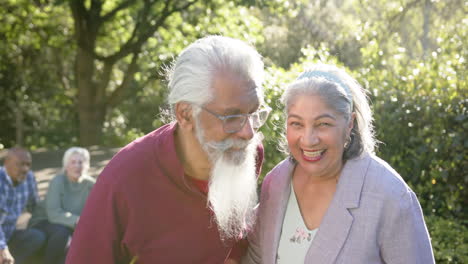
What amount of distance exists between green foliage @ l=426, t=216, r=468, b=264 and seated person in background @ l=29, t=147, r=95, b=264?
11.8 feet

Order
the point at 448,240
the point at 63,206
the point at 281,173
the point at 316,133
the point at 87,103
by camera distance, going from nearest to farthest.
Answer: the point at 316,133 < the point at 281,173 < the point at 448,240 < the point at 63,206 < the point at 87,103

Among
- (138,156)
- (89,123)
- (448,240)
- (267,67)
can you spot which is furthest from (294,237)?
(89,123)

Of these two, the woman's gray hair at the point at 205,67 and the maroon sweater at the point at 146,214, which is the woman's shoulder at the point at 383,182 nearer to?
the woman's gray hair at the point at 205,67

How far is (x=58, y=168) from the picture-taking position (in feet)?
37.2

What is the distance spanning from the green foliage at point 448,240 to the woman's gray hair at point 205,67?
2709 millimetres

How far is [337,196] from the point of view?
2574mm

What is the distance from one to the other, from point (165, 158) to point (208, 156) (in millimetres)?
198

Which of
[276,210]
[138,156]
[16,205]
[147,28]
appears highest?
[147,28]

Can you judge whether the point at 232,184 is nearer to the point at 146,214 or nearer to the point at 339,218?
the point at 146,214

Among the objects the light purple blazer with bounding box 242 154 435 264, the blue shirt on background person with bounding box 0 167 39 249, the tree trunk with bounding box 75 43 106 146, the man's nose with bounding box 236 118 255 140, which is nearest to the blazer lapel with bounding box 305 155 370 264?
the light purple blazer with bounding box 242 154 435 264

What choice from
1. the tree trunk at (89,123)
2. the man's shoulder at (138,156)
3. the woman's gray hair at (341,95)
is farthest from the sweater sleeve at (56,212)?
the tree trunk at (89,123)

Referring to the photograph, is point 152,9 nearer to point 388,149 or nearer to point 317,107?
point 388,149

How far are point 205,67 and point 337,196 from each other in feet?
2.70

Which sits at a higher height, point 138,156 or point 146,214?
point 138,156
